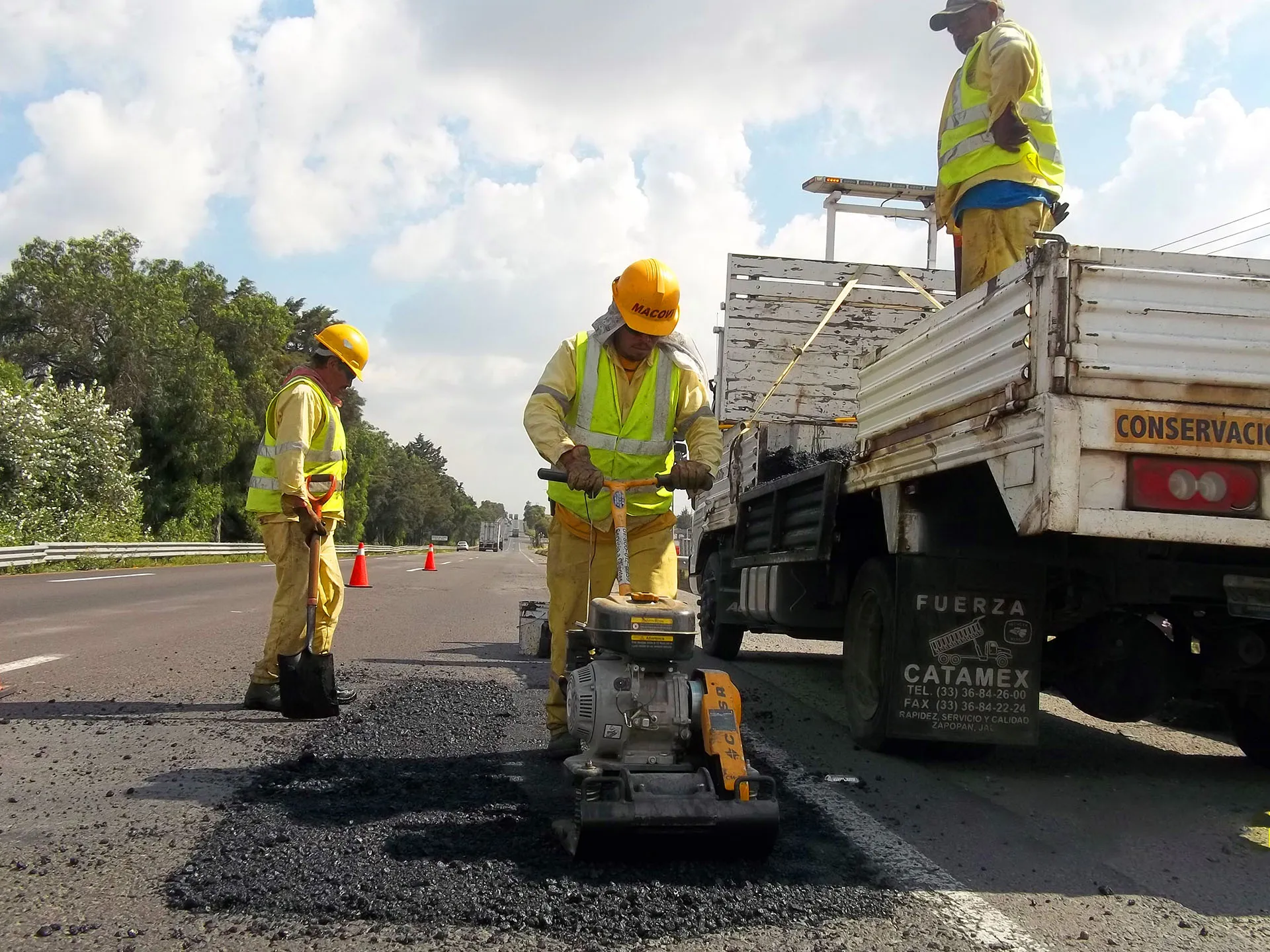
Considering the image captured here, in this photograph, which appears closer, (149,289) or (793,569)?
(793,569)

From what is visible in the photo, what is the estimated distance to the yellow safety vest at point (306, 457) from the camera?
5.70 metres

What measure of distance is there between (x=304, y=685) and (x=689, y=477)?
240 centimetres

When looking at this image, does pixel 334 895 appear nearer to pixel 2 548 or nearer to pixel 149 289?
pixel 2 548

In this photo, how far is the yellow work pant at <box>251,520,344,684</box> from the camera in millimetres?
5551

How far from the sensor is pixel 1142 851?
3732 millimetres

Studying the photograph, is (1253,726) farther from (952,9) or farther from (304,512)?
(304,512)

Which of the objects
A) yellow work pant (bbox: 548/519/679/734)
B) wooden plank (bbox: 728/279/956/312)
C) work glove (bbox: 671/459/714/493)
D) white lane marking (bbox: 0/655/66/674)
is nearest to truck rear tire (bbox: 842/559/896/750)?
yellow work pant (bbox: 548/519/679/734)

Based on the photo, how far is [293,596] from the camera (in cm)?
557

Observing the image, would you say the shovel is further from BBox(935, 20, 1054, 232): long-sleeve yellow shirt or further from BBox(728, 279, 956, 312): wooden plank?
BBox(728, 279, 956, 312): wooden plank

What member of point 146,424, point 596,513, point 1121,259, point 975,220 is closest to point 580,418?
point 596,513

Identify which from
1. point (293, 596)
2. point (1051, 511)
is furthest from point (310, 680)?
point (1051, 511)

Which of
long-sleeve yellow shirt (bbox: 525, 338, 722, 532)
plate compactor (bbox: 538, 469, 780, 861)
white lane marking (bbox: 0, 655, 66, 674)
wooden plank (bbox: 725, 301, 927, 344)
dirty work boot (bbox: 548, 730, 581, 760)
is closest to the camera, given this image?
plate compactor (bbox: 538, 469, 780, 861)

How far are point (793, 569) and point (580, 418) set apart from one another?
2361 millimetres

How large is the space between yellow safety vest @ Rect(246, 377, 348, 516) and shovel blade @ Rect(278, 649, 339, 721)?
822 millimetres
